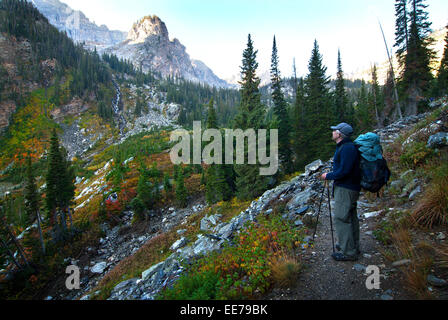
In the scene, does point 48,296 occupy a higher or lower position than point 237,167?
lower

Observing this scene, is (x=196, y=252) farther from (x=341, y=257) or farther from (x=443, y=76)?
(x=443, y=76)

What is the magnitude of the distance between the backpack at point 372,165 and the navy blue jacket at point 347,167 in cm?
11

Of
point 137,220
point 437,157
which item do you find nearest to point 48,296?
point 137,220

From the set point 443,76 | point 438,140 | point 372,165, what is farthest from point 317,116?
point 443,76

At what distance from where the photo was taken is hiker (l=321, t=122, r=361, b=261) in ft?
12.6

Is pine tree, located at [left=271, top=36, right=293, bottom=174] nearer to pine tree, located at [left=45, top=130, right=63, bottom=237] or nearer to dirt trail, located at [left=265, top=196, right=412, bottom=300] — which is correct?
dirt trail, located at [left=265, top=196, right=412, bottom=300]

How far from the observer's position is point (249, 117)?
55.7 ft

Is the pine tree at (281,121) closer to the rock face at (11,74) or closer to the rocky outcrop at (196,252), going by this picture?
the rocky outcrop at (196,252)

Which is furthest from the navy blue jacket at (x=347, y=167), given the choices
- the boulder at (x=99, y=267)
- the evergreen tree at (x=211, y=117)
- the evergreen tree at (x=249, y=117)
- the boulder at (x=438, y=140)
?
the boulder at (x=99, y=267)

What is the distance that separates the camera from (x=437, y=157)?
6.36 m

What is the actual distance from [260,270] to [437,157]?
7.07 m
